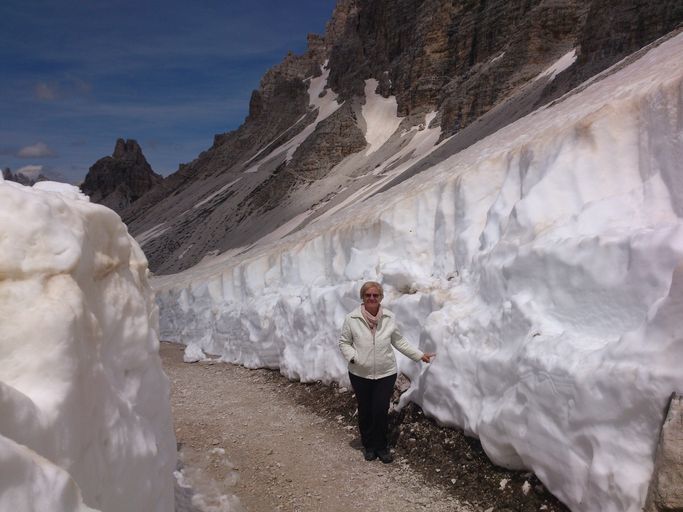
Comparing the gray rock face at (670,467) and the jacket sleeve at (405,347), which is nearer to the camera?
the gray rock face at (670,467)

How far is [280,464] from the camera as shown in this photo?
213 inches

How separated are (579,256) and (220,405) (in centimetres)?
494

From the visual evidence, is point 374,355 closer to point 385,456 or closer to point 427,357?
point 427,357

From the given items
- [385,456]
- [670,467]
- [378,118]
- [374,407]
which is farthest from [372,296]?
[378,118]

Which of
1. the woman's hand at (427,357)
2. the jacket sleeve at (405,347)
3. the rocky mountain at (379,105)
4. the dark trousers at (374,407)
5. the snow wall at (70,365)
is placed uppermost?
Result: the rocky mountain at (379,105)

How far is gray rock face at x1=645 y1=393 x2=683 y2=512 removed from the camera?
10.2ft

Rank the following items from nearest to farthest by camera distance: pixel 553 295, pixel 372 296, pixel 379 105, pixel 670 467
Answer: pixel 670 467 → pixel 553 295 → pixel 372 296 → pixel 379 105

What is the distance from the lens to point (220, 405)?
7398 millimetres

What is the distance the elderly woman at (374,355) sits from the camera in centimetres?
509

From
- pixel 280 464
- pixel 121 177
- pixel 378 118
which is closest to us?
pixel 280 464

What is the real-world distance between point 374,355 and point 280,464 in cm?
145

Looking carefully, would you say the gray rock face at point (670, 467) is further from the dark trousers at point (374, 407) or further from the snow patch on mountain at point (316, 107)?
the snow patch on mountain at point (316, 107)

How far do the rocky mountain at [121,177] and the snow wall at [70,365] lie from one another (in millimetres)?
74828

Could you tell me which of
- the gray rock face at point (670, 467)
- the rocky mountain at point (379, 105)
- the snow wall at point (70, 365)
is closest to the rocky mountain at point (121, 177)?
the rocky mountain at point (379, 105)
